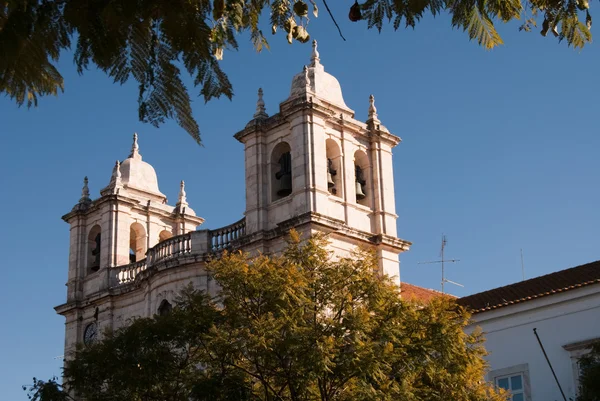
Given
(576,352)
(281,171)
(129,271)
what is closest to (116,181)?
(129,271)

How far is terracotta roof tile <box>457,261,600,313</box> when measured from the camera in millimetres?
24688

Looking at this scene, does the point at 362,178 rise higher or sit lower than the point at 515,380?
higher

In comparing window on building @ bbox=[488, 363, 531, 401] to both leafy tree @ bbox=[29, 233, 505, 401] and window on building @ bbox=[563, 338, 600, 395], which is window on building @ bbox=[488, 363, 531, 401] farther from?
leafy tree @ bbox=[29, 233, 505, 401]

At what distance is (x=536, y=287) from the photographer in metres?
25.8

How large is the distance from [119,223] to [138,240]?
4.59 feet

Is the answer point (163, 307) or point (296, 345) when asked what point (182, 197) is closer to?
point (163, 307)

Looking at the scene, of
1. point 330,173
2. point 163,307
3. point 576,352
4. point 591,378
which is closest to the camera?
point 591,378

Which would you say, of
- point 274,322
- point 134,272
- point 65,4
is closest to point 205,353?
point 274,322

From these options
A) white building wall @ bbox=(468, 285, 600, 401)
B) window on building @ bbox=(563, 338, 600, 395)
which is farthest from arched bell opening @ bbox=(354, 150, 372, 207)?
window on building @ bbox=(563, 338, 600, 395)

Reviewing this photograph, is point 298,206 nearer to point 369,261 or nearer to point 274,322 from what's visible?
point 369,261

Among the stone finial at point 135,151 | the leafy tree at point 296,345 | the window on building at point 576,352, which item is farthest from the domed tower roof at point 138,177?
the window on building at point 576,352

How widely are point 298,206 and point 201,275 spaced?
143 inches

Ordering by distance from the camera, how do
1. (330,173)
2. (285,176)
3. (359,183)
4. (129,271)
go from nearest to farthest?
1. (285,176)
2. (330,173)
3. (359,183)
4. (129,271)

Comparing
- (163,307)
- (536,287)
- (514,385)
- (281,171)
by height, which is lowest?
(514,385)
